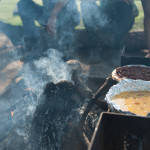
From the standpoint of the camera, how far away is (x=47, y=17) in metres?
5.87

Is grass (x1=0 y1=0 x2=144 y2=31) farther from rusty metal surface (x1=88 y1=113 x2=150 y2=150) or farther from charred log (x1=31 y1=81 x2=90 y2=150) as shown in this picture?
rusty metal surface (x1=88 y1=113 x2=150 y2=150)

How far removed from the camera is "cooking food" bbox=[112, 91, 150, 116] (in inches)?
81.3

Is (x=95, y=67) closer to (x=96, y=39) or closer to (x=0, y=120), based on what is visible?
(x=96, y=39)

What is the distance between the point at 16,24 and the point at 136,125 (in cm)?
807

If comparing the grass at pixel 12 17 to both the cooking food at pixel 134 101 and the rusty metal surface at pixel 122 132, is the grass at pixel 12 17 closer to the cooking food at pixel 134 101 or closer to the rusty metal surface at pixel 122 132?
the cooking food at pixel 134 101

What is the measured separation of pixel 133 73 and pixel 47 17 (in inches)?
153

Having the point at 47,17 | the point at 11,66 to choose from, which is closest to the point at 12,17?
the point at 47,17

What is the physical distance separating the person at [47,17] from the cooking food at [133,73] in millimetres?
3024

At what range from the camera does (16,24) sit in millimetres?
8266

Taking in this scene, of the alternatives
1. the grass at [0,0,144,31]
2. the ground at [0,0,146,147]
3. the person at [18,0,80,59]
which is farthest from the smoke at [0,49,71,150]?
the grass at [0,0,144,31]

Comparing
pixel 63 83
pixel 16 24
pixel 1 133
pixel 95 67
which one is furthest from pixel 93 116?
pixel 16 24

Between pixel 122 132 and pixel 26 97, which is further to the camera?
pixel 26 97

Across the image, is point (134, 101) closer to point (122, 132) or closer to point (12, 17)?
point (122, 132)

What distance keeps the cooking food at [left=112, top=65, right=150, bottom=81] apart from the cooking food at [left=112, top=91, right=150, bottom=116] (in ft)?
1.66
